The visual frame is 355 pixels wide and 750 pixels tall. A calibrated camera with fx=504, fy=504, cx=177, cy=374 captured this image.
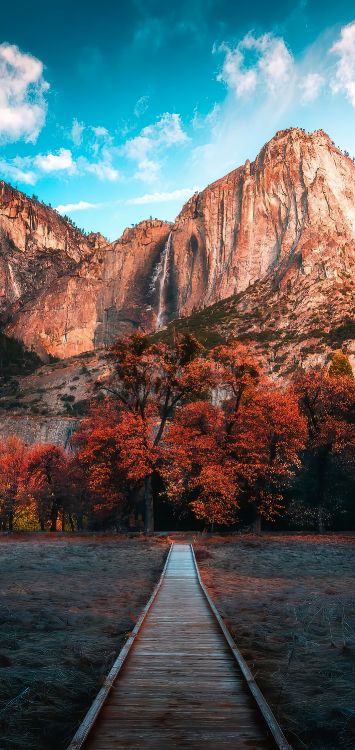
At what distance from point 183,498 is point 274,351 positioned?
256 ft

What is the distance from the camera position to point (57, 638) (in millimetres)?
9430

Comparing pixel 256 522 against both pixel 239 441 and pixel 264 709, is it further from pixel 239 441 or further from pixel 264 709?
pixel 264 709

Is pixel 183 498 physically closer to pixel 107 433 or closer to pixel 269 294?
pixel 107 433

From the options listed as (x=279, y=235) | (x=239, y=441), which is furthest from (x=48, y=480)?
(x=279, y=235)

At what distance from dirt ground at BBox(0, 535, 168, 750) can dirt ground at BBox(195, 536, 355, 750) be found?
7.62ft

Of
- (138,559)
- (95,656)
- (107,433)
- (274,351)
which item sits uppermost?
(274,351)

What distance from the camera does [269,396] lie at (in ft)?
134

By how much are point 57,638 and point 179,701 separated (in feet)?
14.7

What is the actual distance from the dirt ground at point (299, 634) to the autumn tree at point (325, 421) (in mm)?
19435

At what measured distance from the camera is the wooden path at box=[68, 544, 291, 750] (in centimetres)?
469

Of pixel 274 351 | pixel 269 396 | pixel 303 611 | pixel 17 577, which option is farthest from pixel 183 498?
pixel 274 351

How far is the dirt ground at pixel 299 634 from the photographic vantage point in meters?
5.69

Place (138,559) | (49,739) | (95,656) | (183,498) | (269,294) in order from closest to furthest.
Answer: (49,739)
(95,656)
(138,559)
(183,498)
(269,294)

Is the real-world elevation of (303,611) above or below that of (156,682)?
below
